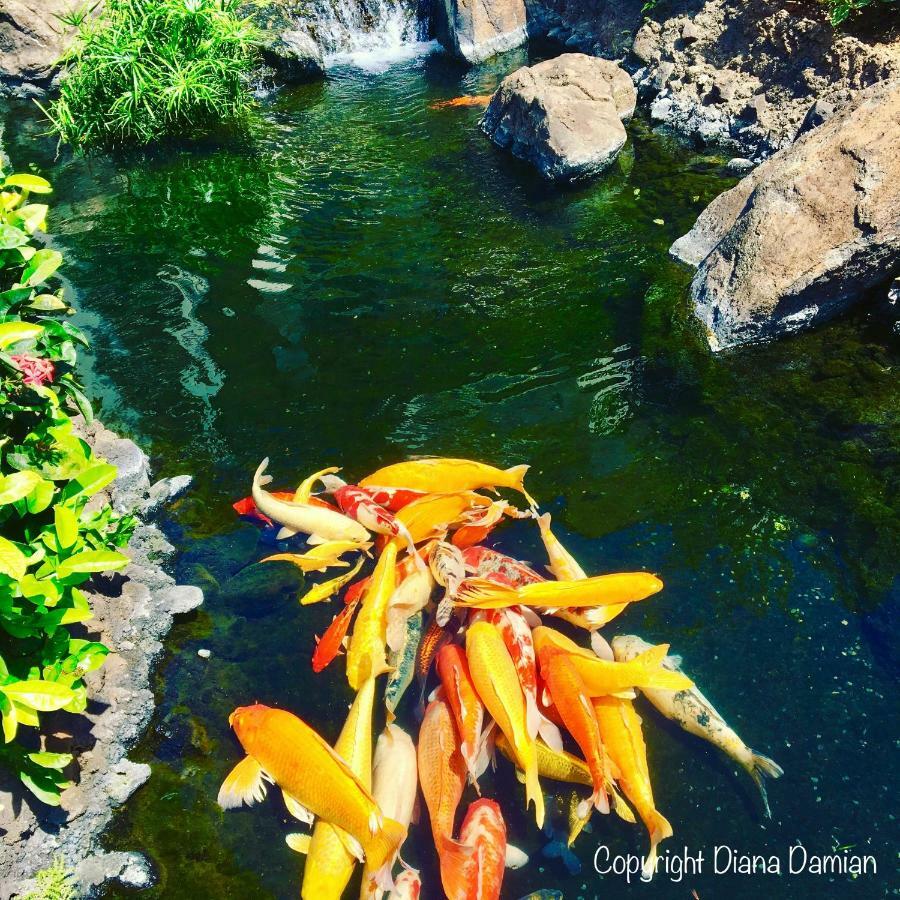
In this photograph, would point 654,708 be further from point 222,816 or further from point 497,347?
point 497,347

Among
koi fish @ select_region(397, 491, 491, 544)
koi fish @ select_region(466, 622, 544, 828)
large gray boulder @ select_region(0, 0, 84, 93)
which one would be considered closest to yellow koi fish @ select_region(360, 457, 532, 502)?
koi fish @ select_region(397, 491, 491, 544)

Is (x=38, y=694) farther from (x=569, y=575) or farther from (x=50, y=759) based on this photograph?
(x=569, y=575)

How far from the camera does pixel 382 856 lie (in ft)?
10.6

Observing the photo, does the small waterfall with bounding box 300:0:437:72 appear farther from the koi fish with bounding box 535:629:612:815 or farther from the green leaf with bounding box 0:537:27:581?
the green leaf with bounding box 0:537:27:581

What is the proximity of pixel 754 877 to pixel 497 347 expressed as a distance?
465cm

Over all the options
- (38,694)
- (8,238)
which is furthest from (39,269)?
(38,694)

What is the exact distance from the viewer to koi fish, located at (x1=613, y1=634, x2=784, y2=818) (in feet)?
12.8

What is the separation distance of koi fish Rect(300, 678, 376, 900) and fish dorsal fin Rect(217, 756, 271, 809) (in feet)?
1.22

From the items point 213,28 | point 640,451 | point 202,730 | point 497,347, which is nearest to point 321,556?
point 202,730

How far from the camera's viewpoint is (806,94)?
32.8 ft

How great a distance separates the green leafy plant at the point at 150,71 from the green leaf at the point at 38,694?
10.3 m

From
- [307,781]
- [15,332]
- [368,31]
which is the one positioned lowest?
[307,781]

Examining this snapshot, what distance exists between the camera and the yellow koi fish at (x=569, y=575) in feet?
14.3

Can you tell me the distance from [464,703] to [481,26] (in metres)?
14.1
